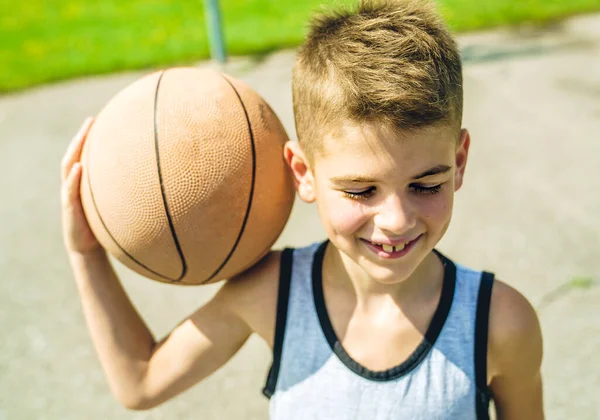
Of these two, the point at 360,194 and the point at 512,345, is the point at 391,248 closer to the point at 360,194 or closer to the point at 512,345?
the point at 360,194

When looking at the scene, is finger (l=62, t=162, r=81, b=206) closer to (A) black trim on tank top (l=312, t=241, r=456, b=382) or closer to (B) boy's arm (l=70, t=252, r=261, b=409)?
(B) boy's arm (l=70, t=252, r=261, b=409)

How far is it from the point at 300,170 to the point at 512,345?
720mm

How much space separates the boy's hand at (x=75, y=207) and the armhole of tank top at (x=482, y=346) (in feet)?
3.69

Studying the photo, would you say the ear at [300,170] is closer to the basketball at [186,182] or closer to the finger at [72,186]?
the basketball at [186,182]

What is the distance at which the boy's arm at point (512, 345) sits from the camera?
5.53 ft

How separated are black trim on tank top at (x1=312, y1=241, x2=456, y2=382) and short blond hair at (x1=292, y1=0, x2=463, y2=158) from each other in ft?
1.43

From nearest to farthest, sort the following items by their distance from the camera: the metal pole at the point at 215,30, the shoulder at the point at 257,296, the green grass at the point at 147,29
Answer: the shoulder at the point at 257,296, the metal pole at the point at 215,30, the green grass at the point at 147,29

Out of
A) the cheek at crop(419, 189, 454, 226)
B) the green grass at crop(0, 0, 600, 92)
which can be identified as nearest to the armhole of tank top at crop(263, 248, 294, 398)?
the cheek at crop(419, 189, 454, 226)

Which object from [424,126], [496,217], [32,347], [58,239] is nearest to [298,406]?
[424,126]

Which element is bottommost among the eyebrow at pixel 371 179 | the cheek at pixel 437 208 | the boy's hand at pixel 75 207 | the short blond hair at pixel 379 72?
the boy's hand at pixel 75 207

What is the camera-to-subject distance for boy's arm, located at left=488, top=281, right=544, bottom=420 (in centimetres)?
168

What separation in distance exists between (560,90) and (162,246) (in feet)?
16.1

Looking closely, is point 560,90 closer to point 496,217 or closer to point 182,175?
point 496,217

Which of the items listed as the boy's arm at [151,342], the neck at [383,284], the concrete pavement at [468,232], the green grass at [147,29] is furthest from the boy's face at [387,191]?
the green grass at [147,29]
